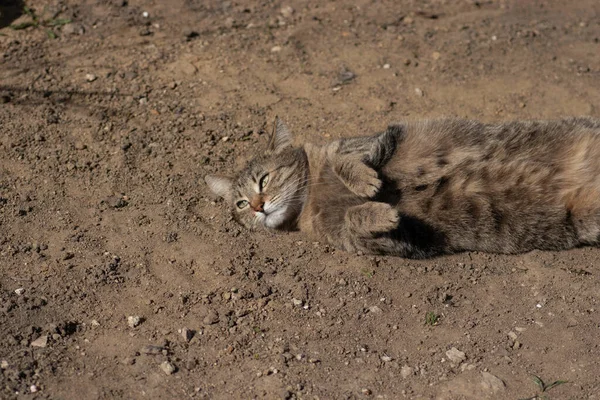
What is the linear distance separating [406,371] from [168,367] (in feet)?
4.34

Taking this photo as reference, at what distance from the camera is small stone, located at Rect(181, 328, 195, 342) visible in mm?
4221

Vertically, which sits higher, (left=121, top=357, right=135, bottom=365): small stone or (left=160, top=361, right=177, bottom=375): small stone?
(left=160, top=361, right=177, bottom=375): small stone

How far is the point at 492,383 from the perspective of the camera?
3.95 m

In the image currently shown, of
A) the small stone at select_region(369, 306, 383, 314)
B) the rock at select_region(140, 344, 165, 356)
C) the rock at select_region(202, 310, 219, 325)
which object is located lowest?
the small stone at select_region(369, 306, 383, 314)

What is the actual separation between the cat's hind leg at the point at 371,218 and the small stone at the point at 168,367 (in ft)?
4.97

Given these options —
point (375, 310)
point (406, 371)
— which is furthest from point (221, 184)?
point (406, 371)

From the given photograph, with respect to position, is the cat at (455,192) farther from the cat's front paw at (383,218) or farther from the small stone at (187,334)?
the small stone at (187,334)

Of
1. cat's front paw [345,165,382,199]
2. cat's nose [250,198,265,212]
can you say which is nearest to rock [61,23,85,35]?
cat's nose [250,198,265,212]

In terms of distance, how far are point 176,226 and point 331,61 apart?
227cm

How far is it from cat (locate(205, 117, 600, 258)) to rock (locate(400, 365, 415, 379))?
3.06ft

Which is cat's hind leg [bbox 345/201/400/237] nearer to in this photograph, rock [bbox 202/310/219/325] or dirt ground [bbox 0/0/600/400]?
dirt ground [bbox 0/0/600/400]

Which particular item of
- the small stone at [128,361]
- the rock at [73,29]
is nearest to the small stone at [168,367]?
the small stone at [128,361]

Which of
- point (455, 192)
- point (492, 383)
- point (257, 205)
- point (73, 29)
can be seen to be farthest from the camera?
point (73, 29)

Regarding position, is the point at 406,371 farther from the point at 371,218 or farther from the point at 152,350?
the point at 152,350
